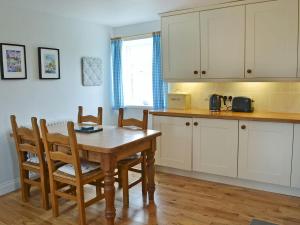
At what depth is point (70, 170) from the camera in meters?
2.52

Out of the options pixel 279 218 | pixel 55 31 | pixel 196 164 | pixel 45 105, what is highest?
pixel 55 31

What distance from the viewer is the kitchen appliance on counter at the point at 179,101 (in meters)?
3.86

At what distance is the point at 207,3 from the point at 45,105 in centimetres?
252

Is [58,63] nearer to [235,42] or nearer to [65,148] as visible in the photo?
[65,148]

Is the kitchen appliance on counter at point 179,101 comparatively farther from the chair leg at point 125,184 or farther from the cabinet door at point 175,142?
the chair leg at point 125,184

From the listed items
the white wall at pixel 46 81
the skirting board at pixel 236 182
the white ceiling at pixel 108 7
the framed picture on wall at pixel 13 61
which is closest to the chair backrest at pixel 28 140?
the white wall at pixel 46 81

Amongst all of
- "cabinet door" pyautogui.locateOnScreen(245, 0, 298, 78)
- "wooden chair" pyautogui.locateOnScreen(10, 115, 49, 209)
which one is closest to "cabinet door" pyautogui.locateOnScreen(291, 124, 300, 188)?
"cabinet door" pyautogui.locateOnScreen(245, 0, 298, 78)

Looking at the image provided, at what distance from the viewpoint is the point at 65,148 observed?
2664 millimetres

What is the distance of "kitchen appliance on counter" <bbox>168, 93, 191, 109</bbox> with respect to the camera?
152 inches

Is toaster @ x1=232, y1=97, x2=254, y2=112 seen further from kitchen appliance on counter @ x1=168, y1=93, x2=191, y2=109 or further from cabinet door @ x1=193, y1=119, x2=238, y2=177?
kitchen appliance on counter @ x1=168, y1=93, x2=191, y2=109

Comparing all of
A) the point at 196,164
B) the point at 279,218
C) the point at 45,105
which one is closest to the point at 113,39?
the point at 45,105

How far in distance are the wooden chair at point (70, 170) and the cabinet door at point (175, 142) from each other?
52.2 inches

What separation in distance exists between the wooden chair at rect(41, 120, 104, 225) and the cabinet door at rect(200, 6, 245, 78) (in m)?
1.96

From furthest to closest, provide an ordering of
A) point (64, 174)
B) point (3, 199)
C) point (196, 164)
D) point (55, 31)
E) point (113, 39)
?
point (113, 39) < point (55, 31) < point (196, 164) < point (3, 199) < point (64, 174)
